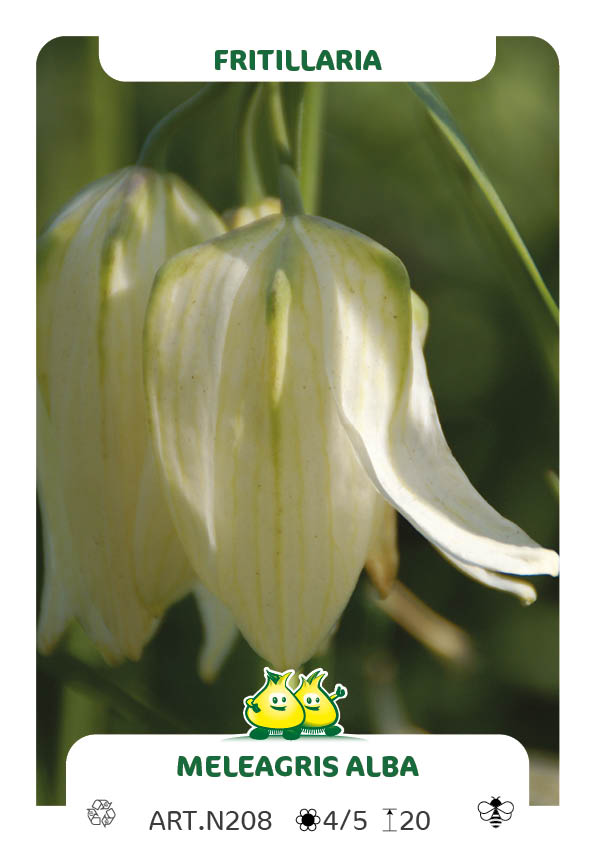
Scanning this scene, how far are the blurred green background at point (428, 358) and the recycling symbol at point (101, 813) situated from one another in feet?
0.06

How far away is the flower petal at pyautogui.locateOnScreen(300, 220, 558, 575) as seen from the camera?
51cm

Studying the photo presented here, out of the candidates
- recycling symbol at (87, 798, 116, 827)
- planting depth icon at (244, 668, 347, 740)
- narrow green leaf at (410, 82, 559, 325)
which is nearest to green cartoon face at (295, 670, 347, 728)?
planting depth icon at (244, 668, 347, 740)

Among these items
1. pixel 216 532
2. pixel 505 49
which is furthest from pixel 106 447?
pixel 505 49

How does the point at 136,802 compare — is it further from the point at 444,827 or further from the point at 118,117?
the point at 118,117

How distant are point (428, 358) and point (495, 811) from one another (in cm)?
23

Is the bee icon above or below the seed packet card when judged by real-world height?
below

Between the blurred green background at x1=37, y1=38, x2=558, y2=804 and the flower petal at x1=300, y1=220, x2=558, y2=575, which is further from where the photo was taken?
the blurred green background at x1=37, y1=38, x2=558, y2=804

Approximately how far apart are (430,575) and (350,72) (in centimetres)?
27

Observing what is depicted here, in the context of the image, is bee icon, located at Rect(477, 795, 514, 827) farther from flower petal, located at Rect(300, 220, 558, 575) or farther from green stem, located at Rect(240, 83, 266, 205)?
green stem, located at Rect(240, 83, 266, 205)

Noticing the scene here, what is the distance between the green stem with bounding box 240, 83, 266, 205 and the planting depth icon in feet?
0.80

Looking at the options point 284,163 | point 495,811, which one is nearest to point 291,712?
point 495,811

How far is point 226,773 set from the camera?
0.61 meters

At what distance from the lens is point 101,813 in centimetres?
60

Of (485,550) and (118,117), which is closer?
(485,550)
